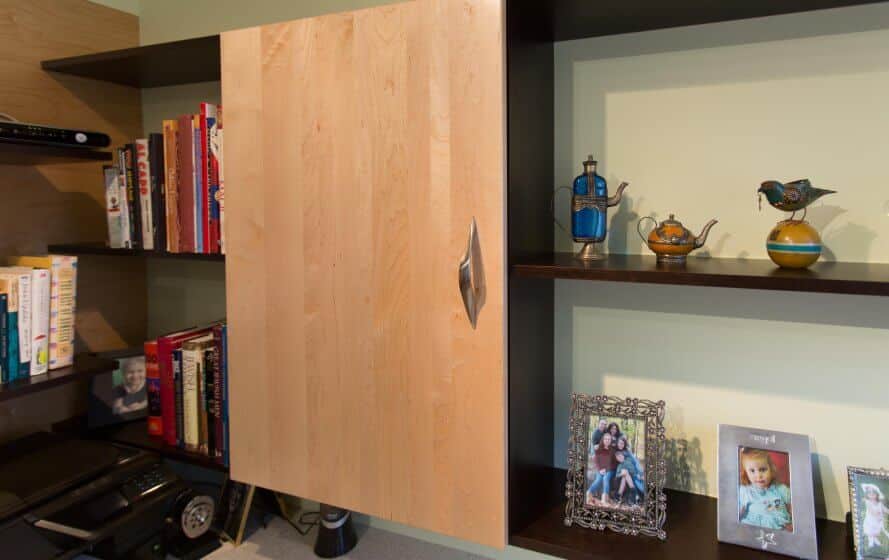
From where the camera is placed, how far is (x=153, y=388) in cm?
157

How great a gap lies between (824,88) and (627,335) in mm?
576

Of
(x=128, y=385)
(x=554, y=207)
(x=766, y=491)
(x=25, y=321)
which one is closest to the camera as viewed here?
(x=766, y=491)

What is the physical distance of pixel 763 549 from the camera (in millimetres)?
1041

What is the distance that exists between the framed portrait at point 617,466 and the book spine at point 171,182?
1.06 metres

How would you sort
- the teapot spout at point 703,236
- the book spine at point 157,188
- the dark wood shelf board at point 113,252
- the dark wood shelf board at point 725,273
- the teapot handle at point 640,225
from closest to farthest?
the dark wood shelf board at point 725,273
the teapot spout at point 703,236
the teapot handle at point 640,225
the dark wood shelf board at point 113,252
the book spine at point 157,188

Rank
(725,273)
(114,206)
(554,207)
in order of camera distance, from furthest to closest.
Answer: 1. (114,206)
2. (554,207)
3. (725,273)

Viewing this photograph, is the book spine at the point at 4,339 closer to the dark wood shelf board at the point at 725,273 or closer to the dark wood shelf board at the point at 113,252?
the dark wood shelf board at the point at 113,252

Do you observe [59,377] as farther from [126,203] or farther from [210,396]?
[126,203]

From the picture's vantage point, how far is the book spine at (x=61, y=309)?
1479mm

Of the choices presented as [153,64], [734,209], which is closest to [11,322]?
[153,64]

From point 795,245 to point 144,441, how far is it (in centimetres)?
156

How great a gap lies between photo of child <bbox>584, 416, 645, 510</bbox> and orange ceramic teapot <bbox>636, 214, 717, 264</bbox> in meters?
0.31

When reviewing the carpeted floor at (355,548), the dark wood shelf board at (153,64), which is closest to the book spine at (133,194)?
the dark wood shelf board at (153,64)

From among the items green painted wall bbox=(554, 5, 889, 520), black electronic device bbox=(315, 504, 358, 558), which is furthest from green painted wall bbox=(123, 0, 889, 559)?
black electronic device bbox=(315, 504, 358, 558)
